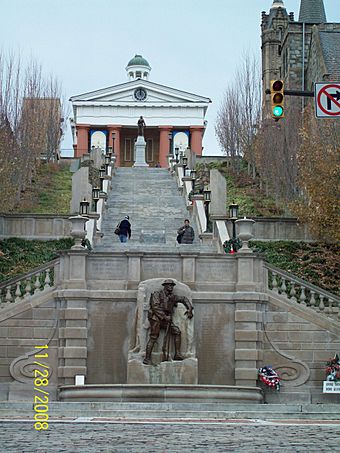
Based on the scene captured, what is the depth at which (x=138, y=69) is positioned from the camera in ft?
379

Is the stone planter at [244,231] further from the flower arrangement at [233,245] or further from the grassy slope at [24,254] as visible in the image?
the grassy slope at [24,254]

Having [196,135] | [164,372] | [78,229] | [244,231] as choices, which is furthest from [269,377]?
[196,135]

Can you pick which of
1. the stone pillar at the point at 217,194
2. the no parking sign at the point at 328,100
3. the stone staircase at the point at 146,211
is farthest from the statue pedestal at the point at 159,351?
the stone pillar at the point at 217,194

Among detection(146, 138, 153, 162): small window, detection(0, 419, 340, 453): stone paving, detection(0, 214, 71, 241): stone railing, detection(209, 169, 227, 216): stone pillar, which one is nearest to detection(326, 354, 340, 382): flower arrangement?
detection(0, 419, 340, 453): stone paving

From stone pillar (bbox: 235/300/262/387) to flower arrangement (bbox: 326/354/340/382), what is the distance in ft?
6.67

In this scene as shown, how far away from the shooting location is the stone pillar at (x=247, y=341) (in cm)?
3077

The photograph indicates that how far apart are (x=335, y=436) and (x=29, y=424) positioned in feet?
18.4

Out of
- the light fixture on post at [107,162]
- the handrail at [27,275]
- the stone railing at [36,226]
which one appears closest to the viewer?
the handrail at [27,275]

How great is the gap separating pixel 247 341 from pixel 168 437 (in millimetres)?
14342

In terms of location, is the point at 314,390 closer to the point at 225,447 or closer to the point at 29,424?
the point at 29,424

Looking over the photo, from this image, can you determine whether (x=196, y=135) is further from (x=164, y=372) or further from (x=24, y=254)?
(x=164, y=372)

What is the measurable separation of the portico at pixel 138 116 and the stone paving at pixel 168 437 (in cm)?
7449

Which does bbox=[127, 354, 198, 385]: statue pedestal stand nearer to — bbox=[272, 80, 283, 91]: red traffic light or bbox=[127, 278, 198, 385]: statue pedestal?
bbox=[127, 278, 198, 385]: statue pedestal

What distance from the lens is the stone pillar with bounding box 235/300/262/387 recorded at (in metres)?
30.8
